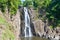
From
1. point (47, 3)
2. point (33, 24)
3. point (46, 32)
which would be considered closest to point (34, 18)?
point (33, 24)

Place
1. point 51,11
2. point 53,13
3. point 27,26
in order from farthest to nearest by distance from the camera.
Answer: point 51,11 → point 53,13 → point 27,26

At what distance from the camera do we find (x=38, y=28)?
62062 mm

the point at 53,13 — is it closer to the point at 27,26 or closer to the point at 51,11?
the point at 51,11

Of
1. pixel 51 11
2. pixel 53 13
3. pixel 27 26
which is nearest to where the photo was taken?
pixel 27 26

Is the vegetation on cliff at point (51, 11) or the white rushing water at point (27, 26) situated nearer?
the white rushing water at point (27, 26)

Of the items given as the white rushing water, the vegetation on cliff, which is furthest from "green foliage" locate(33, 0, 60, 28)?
the white rushing water

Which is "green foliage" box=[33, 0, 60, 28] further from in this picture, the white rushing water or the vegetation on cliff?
the white rushing water

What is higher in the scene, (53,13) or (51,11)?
(51,11)

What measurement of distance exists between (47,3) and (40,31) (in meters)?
16.8

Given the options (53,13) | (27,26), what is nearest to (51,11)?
(53,13)

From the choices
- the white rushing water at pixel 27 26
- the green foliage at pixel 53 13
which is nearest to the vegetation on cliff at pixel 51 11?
the green foliage at pixel 53 13

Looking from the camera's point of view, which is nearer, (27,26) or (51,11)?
(27,26)

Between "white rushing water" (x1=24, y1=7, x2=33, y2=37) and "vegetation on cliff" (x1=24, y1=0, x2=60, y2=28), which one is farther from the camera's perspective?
"vegetation on cliff" (x1=24, y1=0, x2=60, y2=28)

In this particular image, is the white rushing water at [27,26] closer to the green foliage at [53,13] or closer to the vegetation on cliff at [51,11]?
the vegetation on cliff at [51,11]
